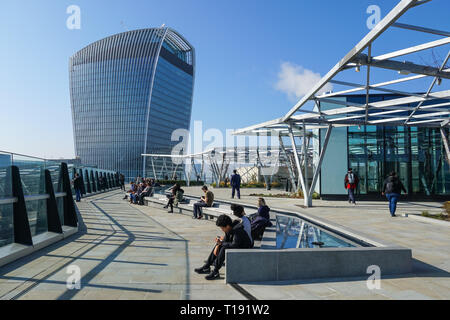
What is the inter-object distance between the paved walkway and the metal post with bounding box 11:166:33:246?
0.43m

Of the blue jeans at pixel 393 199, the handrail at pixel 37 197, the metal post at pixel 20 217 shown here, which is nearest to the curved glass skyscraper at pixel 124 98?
the blue jeans at pixel 393 199

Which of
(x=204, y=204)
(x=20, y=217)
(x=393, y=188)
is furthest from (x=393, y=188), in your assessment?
(x=20, y=217)

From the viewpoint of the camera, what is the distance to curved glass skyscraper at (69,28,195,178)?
9700 centimetres

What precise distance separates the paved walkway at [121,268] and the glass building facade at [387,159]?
39.3 feet

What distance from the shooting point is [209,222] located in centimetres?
1159

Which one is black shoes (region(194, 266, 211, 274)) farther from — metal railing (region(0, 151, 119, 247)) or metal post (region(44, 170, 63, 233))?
metal post (region(44, 170, 63, 233))

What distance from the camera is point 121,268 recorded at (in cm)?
541

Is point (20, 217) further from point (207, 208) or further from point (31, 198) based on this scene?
point (207, 208)

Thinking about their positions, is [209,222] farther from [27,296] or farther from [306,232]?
[27,296]

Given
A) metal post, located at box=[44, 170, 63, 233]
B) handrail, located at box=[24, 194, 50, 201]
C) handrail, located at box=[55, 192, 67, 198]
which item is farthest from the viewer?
handrail, located at box=[55, 192, 67, 198]

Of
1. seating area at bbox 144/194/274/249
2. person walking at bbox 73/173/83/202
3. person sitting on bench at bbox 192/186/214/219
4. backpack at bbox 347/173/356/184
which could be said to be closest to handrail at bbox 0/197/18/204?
seating area at bbox 144/194/274/249

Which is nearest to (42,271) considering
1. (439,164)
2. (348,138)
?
(348,138)

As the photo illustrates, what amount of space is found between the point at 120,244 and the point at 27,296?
3.34 metres

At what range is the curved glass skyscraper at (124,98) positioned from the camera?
3819 inches
